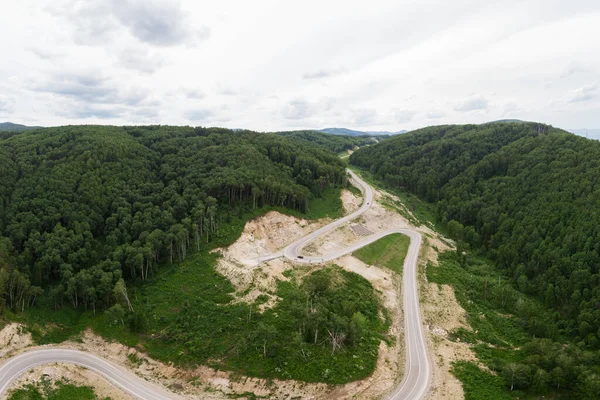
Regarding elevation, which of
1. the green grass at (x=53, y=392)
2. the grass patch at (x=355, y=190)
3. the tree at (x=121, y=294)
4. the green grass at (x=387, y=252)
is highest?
the grass patch at (x=355, y=190)

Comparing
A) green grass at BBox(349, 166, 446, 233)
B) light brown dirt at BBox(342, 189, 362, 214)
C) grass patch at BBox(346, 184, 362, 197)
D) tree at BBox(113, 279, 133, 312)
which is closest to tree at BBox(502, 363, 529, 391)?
tree at BBox(113, 279, 133, 312)

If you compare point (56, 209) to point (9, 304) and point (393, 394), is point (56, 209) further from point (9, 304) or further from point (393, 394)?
point (393, 394)

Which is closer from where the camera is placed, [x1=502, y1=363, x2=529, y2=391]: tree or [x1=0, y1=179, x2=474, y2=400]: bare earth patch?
[x1=502, y1=363, x2=529, y2=391]: tree

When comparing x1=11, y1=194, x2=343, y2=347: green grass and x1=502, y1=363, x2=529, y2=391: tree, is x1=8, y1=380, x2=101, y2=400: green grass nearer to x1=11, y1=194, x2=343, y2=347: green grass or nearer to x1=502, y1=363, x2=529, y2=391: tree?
x1=11, y1=194, x2=343, y2=347: green grass

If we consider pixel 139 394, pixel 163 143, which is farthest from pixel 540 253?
pixel 163 143

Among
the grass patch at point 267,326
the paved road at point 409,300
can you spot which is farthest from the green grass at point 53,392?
the paved road at point 409,300

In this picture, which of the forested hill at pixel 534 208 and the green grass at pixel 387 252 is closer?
the forested hill at pixel 534 208

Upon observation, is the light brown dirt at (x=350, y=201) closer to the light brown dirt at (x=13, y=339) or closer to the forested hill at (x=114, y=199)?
the forested hill at (x=114, y=199)

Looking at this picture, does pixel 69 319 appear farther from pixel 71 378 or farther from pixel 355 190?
pixel 355 190
